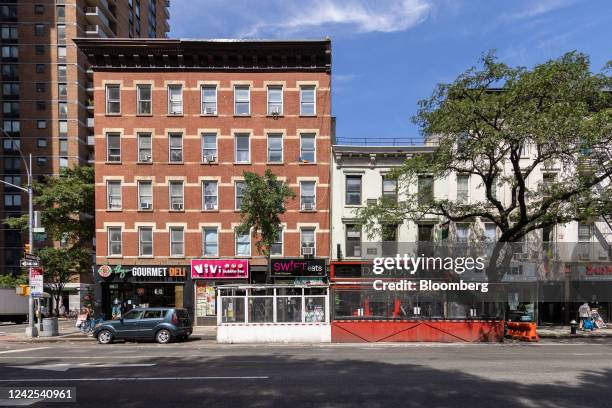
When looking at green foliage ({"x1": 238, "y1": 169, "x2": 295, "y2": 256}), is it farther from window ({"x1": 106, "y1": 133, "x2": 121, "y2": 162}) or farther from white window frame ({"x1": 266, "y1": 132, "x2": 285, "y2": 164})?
window ({"x1": 106, "y1": 133, "x2": 121, "y2": 162})

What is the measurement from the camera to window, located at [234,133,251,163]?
1233 inches

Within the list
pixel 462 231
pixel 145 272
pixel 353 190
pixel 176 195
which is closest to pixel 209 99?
pixel 176 195

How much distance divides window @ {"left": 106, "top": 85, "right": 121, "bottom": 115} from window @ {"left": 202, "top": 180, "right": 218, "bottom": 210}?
25.4ft

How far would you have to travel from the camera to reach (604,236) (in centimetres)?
3062

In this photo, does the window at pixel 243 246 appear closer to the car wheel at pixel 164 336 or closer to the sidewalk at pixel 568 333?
the car wheel at pixel 164 336

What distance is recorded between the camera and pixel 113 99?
3148 centimetres

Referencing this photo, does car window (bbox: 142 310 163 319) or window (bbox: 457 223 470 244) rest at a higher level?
window (bbox: 457 223 470 244)

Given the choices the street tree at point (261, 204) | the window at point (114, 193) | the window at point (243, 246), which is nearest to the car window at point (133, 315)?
the street tree at point (261, 204)

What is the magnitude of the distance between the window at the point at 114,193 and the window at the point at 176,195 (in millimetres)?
3499

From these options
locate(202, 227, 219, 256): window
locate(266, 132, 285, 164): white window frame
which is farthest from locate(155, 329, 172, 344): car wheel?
locate(266, 132, 285, 164): white window frame

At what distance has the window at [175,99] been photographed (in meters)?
31.4

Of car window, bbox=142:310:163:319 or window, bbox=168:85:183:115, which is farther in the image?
window, bbox=168:85:183:115

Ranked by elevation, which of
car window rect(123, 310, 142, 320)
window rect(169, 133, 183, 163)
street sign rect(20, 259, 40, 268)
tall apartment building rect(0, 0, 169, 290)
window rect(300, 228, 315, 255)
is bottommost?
car window rect(123, 310, 142, 320)

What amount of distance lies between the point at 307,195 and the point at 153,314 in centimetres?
1379
